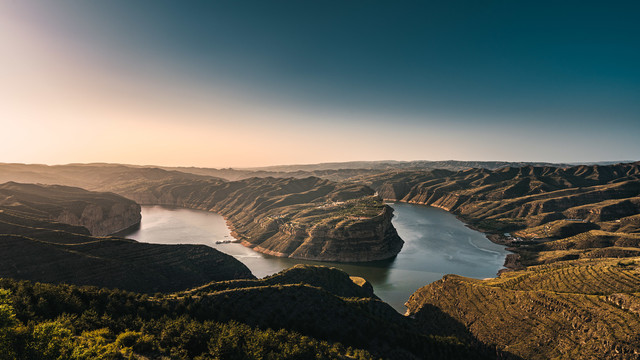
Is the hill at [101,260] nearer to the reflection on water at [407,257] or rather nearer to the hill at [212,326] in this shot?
the hill at [212,326]

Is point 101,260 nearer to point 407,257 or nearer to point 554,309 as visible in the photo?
point 554,309

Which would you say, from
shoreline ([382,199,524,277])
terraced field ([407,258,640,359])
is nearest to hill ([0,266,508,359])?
terraced field ([407,258,640,359])

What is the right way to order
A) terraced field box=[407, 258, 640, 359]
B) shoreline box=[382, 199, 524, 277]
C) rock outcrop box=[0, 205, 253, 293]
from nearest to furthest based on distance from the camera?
terraced field box=[407, 258, 640, 359]
rock outcrop box=[0, 205, 253, 293]
shoreline box=[382, 199, 524, 277]

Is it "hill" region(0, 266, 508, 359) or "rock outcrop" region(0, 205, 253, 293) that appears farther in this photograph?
"rock outcrop" region(0, 205, 253, 293)

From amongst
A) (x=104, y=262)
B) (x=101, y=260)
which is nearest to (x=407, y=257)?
(x=104, y=262)

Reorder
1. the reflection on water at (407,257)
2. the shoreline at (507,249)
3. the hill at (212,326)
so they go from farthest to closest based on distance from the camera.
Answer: the shoreline at (507,249), the reflection on water at (407,257), the hill at (212,326)

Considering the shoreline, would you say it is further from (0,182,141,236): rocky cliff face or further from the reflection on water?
(0,182,141,236): rocky cliff face

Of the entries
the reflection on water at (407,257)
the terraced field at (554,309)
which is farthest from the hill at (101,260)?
the terraced field at (554,309)
